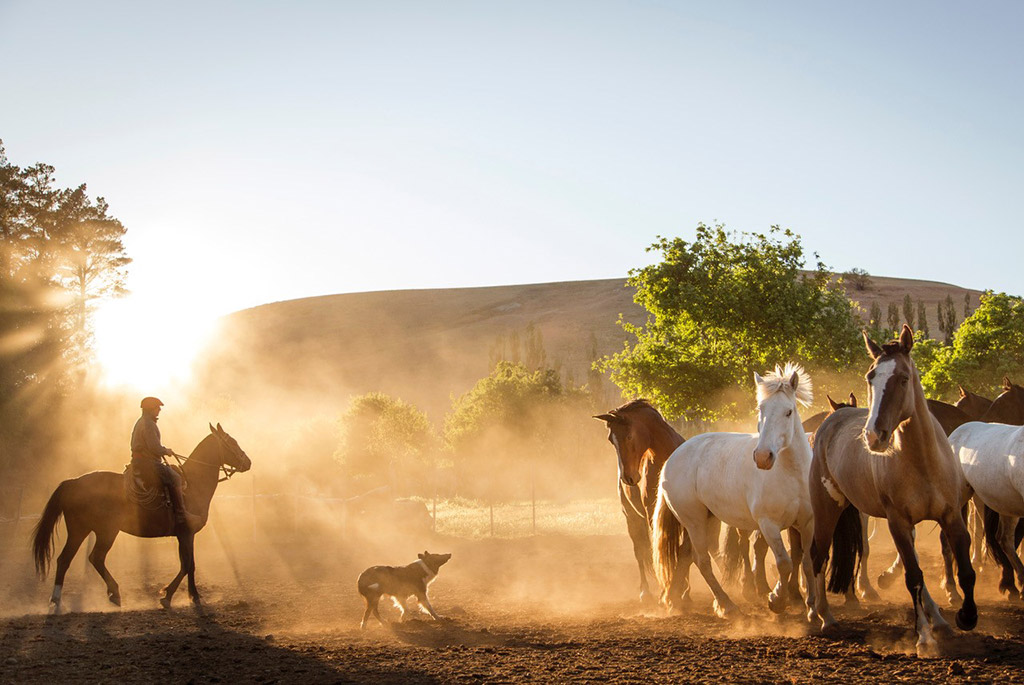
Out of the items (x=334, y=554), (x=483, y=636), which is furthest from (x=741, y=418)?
(x=483, y=636)

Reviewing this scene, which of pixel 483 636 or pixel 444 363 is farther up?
pixel 444 363

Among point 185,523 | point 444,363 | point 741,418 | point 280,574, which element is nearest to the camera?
point 185,523

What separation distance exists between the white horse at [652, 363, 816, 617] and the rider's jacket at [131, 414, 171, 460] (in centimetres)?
701

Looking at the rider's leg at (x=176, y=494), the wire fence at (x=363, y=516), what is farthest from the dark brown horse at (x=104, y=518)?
the wire fence at (x=363, y=516)

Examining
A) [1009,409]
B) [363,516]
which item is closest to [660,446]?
[1009,409]

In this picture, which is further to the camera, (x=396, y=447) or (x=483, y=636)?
(x=396, y=447)

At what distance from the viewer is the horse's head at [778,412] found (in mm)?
7773

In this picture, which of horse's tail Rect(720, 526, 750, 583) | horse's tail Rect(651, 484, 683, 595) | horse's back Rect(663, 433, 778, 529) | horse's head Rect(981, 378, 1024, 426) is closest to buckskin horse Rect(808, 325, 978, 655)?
horse's back Rect(663, 433, 778, 529)

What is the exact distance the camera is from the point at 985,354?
29562 millimetres

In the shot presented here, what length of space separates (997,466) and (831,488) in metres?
1.59

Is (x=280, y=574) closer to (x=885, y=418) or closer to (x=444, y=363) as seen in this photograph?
(x=885, y=418)

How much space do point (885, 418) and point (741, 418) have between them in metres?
21.5

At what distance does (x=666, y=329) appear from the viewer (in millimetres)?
28641

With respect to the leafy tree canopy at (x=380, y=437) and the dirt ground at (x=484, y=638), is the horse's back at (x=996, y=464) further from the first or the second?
the leafy tree canopy at (x=380, y=437)
